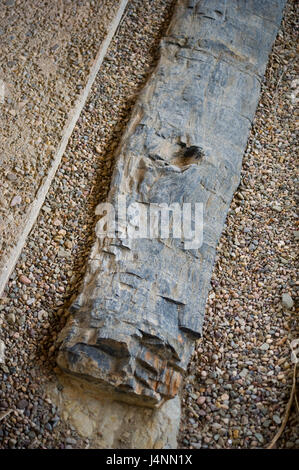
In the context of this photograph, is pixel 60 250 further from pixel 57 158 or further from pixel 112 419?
pixel 112 419

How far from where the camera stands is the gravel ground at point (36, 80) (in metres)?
3.69

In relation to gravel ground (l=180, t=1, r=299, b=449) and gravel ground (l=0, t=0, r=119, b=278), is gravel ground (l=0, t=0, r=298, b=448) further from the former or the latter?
gravel ground (l=0, t=0, r=119, b=278)

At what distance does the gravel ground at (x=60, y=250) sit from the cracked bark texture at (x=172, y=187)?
0.53 feet

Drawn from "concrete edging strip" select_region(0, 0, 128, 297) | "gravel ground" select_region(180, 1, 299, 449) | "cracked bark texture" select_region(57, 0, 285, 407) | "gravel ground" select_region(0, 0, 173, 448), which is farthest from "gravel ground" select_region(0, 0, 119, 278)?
"gravel ground" select_region(180, 1, 299, 449)

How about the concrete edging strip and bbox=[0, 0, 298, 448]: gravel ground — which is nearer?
bbox=[0, 0, 298, 448]: gravel ground

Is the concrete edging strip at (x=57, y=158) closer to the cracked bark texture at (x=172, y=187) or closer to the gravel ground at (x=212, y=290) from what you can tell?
the gravel ground at (x=212, y=290)

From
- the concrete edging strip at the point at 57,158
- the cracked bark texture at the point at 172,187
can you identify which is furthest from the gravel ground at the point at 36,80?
the cracked bark texture at the point at 172,187

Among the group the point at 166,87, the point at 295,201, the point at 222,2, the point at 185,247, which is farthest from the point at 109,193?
the point at 222,2

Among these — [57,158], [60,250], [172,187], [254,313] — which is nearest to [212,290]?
[254,313]

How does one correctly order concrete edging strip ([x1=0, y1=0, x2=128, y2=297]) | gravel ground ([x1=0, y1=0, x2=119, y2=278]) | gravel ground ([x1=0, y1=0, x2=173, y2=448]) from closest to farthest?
gravel ground ([x1=0, y1=0, x2=173, y2=448]), concrete edging strip ([x1=0, y1=0, x2=128, y2=297]), gravel ground ([x1=0, y1=0, x2=119, y2=278])

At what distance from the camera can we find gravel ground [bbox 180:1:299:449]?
3123 millimetres

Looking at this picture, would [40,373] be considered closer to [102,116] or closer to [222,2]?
[102,116]

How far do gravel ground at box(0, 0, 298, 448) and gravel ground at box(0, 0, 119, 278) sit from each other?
6.0 inches

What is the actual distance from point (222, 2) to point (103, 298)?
296cm
